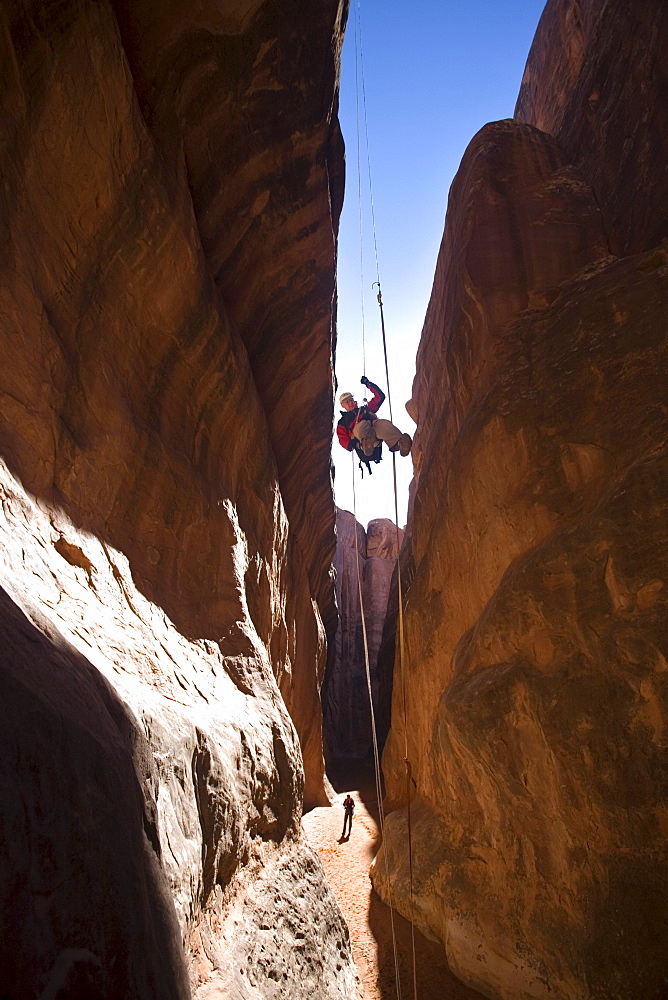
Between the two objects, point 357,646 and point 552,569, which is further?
point 357,646

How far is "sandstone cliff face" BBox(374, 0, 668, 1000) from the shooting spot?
6.73 metres

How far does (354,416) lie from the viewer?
15336 millimetres

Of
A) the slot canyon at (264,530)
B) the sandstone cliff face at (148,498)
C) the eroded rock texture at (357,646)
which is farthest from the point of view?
the eroded rock texture at (357,646)

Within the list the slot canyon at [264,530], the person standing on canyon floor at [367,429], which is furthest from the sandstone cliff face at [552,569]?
the person standing on canyon floor at [367,429]

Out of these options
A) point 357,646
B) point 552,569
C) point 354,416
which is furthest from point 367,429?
point 357,646

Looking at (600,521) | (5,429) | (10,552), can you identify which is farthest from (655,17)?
(10,552)

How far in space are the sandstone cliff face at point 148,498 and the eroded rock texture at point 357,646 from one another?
15.0 meters

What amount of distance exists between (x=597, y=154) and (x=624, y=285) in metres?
5.48

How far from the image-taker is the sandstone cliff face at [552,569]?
6.73 meters

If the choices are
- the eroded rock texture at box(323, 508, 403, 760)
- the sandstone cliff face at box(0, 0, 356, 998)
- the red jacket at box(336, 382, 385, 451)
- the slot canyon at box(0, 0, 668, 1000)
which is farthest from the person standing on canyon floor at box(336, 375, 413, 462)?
the eroded rock texture at box(323, 508, 403, 760)

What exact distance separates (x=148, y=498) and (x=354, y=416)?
29.2 feet

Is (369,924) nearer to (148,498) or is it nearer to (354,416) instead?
(148,498)

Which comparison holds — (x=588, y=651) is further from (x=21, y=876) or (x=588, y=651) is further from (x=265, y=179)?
(x=265, y=179)

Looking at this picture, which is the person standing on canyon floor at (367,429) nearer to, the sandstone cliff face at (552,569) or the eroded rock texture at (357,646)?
the sandstone cliff face at (552,569)
